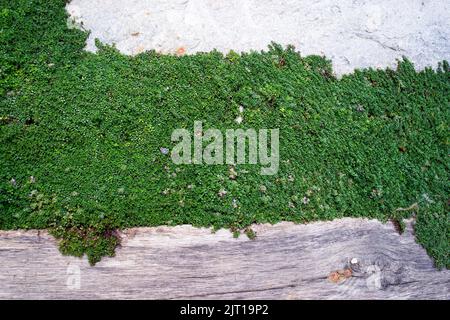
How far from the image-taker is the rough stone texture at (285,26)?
514 centimetres

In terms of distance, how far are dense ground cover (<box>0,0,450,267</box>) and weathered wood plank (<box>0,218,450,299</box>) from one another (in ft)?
0.54

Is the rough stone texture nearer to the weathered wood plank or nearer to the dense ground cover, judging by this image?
the dense ground cover

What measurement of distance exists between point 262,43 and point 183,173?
2108 mm

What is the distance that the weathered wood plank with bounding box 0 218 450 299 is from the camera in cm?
395

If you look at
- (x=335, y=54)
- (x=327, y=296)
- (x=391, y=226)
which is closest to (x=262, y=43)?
(x=335, y=54)

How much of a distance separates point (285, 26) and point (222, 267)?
3328 mm

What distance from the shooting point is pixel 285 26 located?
5406 mm

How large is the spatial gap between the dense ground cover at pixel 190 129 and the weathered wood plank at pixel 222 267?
16cm

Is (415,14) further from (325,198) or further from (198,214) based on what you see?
(198,214)

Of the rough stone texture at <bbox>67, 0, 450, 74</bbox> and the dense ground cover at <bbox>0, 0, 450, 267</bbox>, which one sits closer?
the dense ground cover at <bbox>0, 0, 450, 267</bbox>

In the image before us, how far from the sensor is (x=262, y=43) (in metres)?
5.24

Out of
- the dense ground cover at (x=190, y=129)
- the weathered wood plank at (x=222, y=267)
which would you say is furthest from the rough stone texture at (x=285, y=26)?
the weathered wood plank at (x=222, y=267)

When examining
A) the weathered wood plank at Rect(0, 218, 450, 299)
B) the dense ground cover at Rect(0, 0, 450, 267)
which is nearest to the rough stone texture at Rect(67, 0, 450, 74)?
the dense ground cover at Rect(0, 0, 450, 267)

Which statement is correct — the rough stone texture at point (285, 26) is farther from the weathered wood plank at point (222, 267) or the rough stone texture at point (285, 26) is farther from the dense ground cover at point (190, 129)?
the weathered wood plank at point (222, 267)
